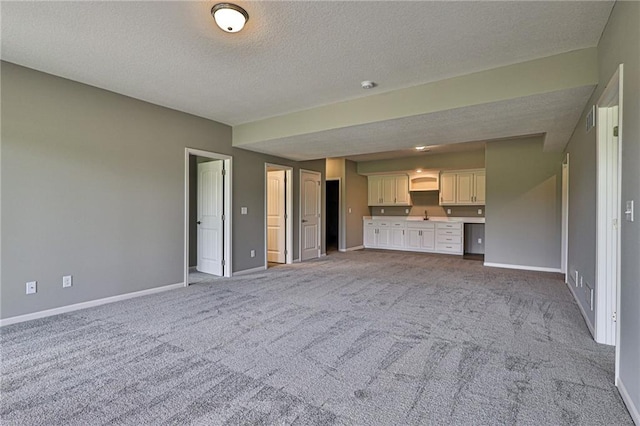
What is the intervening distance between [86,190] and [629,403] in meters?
5.10

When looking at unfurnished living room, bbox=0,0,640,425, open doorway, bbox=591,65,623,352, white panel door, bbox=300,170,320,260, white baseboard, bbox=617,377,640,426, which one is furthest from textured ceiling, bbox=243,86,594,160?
white baseboard, bbox=617,377,640,426

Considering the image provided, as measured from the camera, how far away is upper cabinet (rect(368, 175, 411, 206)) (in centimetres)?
896

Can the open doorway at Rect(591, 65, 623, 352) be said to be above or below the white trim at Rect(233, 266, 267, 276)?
above

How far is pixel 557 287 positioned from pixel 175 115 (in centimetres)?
617

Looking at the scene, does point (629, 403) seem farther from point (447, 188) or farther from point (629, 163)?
point (447, 188)

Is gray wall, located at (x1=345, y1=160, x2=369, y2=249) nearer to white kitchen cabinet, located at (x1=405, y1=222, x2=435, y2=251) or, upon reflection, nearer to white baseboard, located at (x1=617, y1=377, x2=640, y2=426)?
white kitchen cabinet, located at (x1=405, y1=222, x2=435, y2=251)

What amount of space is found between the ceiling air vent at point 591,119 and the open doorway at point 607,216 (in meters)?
0.18

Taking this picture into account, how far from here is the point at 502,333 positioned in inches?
116

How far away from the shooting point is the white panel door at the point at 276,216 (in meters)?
6.82

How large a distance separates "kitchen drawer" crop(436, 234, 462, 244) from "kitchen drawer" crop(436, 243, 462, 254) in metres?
0.08

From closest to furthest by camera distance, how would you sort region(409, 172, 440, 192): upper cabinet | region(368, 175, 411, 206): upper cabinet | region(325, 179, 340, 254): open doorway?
1. region(409, 172, 440, 192): upper cabinet
2. region(368, 175, 411, 206): upper cabinet
3. region(325, 179, 340, 254): open doorway

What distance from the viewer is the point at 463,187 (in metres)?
7.96

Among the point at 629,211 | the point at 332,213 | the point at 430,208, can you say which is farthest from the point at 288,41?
the point at 332,213

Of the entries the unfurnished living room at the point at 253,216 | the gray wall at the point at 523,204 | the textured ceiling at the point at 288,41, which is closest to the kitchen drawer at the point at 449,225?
the gray wall at the point at 523,204
